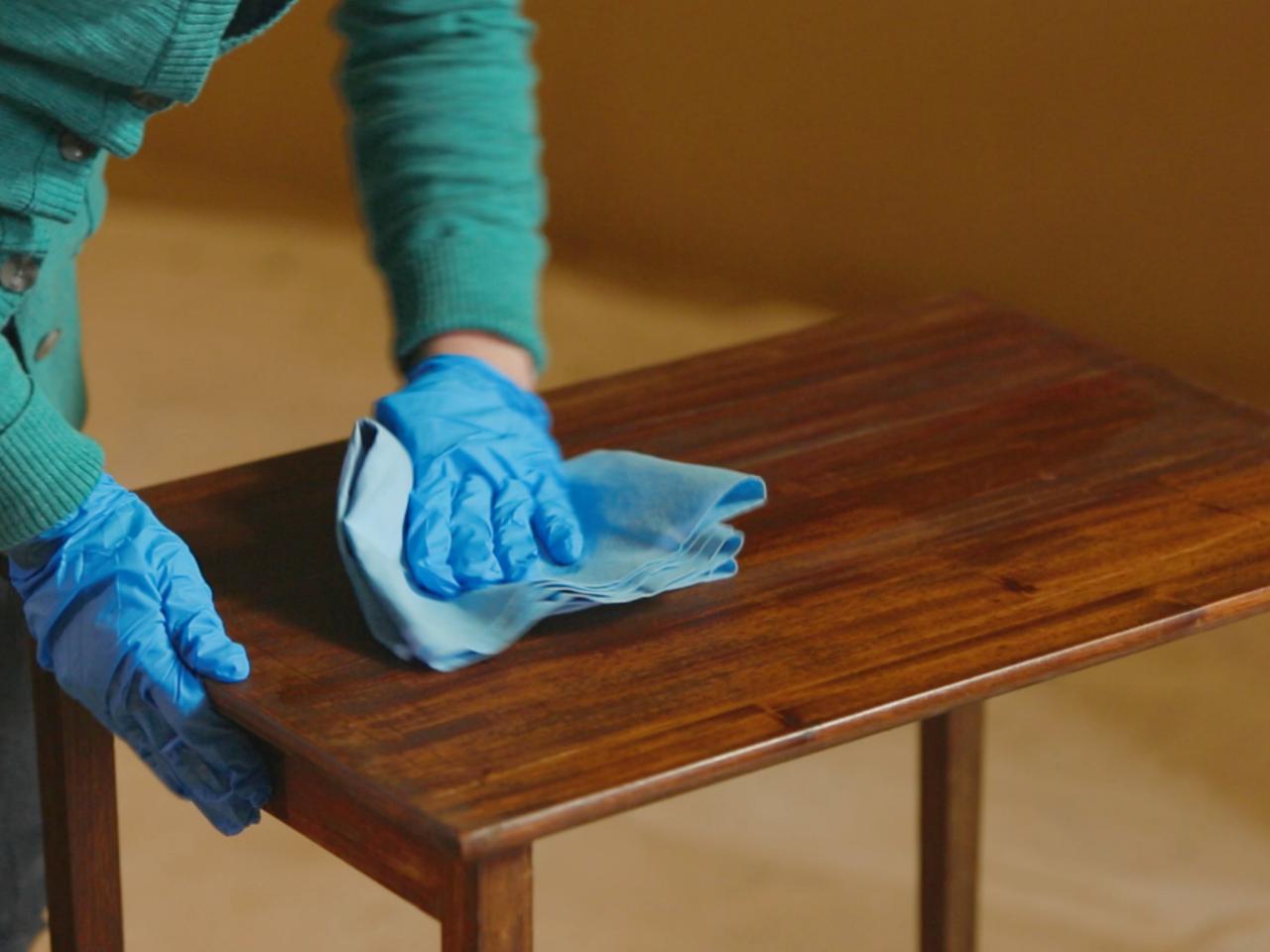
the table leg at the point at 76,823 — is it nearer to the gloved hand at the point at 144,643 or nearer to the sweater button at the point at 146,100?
the gloved hand at the point at 144,643

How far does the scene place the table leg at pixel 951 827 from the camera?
1357 mm

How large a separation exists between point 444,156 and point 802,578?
13.2 inches

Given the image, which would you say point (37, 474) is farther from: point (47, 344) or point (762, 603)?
point (762, 603)

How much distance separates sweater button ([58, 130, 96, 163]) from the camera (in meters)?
0.93

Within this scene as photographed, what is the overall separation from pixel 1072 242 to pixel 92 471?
1.35 m

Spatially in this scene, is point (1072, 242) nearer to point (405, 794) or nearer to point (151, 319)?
point (151, 319)

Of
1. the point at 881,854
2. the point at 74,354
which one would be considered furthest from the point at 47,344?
the point at 881,854

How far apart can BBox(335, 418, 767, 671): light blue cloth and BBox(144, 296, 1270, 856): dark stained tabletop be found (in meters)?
0.01

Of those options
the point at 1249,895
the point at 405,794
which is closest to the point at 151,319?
the point at 1249,895

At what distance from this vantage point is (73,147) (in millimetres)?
933

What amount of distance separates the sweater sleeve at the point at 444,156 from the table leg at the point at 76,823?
0.26m

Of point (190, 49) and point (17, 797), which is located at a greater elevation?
point (190, 49)

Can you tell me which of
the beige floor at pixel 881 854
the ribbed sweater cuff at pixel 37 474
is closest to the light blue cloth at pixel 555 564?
the ribbed sweater cuff at pixel 37 474

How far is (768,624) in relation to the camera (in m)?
0.90
